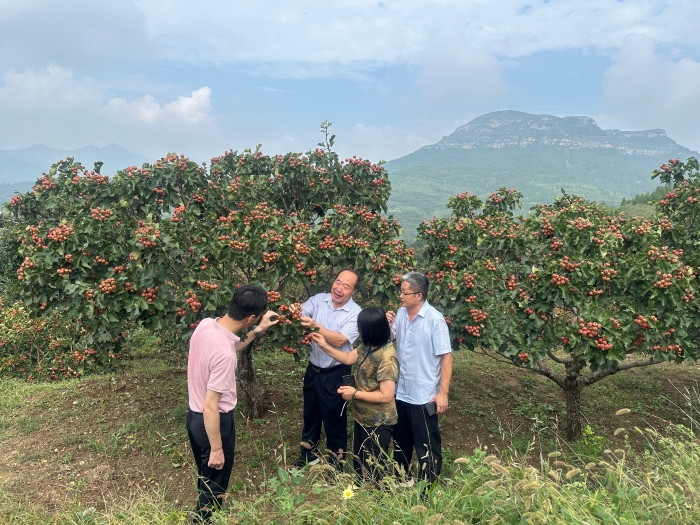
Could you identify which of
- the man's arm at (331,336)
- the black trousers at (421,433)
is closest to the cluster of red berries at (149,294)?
the man's arm at (331,336)

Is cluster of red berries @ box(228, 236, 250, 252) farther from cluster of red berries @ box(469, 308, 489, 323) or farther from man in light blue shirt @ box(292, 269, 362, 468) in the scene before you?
cluster of red berries @ box(469, 308, 489, 323)

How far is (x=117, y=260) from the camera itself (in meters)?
5.14

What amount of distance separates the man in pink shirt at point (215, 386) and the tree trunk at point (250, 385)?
303 cm

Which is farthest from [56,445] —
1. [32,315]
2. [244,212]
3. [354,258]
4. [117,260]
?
[354,258]

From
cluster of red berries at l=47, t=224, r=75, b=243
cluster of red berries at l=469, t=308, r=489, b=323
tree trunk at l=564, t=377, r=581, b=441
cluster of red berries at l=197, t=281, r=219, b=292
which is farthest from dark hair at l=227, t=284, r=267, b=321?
tree trunk at l=564, t=377, r=581, b=441

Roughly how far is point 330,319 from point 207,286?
141 centimetres

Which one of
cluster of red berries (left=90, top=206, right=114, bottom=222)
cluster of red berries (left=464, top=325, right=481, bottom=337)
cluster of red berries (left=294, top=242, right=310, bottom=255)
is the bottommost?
cluster of red berries (left=464, top=325, right=481, bottom=337)

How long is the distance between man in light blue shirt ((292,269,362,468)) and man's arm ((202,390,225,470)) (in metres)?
1.34

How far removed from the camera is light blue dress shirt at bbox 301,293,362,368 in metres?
4.75

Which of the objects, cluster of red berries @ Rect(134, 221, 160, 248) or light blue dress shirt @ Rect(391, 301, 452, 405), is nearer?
light blue dress shirt @ Rect(391, 301, 452, 405)

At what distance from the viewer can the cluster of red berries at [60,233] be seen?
4848mm

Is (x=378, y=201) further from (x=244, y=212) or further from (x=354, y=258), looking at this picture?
(x=244, y=212)

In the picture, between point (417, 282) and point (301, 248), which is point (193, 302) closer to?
point (301, 248)

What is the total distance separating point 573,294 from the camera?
549 centimetres
